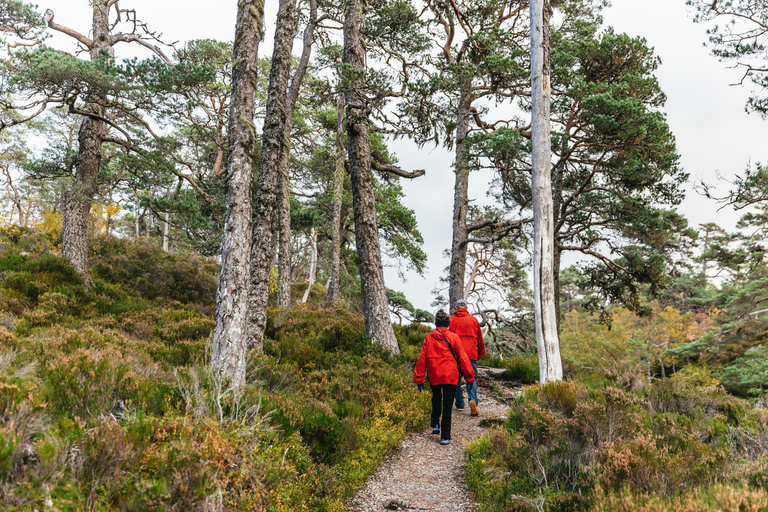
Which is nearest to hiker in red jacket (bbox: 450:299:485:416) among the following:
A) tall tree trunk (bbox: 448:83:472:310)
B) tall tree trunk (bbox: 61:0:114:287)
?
tall tree trunk (bbox: 448:83:472:310)

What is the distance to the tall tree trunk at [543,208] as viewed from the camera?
276 inches

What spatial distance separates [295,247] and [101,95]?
2053 cm

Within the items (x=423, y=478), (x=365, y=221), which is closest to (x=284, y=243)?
(x=365, y=221)

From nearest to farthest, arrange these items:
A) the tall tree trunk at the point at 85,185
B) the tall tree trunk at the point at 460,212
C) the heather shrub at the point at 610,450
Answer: the heather shrub at the point at 610,450
the tall tree trunk at the point at 85,185
the tall tree trunk at the point at 460,212

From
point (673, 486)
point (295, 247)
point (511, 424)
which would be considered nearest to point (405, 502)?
point (511, 424)

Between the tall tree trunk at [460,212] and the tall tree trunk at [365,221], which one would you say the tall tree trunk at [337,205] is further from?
the tall tree trunk at [460,212]

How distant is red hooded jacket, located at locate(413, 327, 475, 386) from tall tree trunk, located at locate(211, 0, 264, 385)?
265 centimetres

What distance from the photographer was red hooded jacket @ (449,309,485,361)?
754cm

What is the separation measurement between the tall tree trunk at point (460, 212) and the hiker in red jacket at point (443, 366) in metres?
6.03

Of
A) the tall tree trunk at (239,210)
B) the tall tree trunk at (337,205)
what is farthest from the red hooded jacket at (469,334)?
the tall tree trunk at (337,205)

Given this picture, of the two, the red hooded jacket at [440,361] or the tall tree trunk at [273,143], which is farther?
the tall tree trunk at [273,143]

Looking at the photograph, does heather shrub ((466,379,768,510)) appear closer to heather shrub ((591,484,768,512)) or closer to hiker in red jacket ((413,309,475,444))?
heather shrub ((591,484,768,512))

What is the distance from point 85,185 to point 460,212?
11.1 m

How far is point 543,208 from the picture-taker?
7.52 meters
